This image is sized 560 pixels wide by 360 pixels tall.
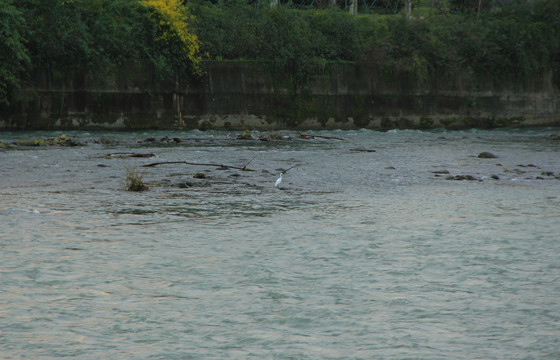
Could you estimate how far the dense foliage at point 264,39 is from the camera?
20531 millimetres

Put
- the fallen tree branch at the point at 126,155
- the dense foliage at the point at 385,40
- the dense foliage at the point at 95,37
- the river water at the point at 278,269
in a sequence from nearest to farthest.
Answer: the river water at the point at 278,269, the fallen tree branch at the point at 126,155, the dense foliage at the point at 95,37, the dense foliage at the point at 385,40

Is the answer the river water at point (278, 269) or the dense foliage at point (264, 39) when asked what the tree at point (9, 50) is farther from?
the river water at point (278, 269)

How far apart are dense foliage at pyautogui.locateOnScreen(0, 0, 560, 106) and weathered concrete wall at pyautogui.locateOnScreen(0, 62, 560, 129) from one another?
0.42 meters

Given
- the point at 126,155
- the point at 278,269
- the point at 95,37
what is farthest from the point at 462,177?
the point at 95,37

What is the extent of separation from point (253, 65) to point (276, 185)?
14649 millimetres

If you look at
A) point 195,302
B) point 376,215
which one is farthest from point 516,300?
point 376,215

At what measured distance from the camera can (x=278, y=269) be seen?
13.1 feet

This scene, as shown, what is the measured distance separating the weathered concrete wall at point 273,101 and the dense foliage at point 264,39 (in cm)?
42

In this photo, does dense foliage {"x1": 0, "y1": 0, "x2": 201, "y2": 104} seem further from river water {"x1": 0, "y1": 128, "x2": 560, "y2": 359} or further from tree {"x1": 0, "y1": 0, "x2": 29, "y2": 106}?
river water {"x1": 0, "y1": 128, "x2": 560, "y2": 359}

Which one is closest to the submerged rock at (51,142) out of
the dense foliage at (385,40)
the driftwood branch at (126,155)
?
the driftwood branch at (126,155)

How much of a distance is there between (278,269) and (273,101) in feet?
59.5

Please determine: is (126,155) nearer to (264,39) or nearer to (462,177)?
(462,177)

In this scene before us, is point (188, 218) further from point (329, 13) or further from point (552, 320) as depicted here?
point (329, 13)

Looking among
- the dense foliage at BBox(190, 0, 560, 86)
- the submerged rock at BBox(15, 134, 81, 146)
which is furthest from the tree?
the dense foliage at BBox(190, 0, 560, 86)
